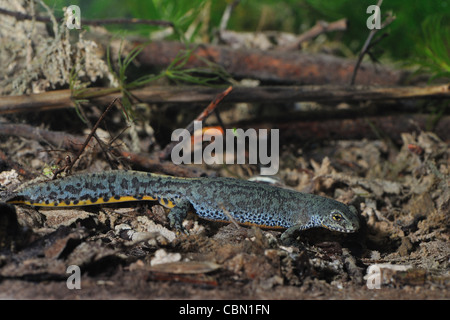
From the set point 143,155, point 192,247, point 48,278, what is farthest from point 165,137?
point 48,278

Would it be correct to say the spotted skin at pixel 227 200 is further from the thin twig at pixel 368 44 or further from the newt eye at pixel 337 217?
the thin twig at pixel 368 44

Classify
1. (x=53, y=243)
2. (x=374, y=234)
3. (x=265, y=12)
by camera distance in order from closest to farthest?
(x=53, y=243)
(x=374, y=234)
(x=265, y=12)

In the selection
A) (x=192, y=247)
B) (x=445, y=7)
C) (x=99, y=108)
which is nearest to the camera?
(x=192, y=247)

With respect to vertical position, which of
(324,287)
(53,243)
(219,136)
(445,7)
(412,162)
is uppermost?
(445,7)

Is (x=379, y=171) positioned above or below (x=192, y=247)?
above

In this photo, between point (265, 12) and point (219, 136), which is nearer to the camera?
point (219, 136)

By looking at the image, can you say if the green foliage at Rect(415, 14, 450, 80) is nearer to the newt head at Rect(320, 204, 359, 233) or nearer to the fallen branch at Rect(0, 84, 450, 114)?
the fallen branch at Rect(0, 84, 450, 114)

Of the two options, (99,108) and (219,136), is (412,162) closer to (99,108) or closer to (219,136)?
(219,136)

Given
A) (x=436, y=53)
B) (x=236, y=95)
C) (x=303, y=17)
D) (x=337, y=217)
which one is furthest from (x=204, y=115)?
(x=303, y=17)

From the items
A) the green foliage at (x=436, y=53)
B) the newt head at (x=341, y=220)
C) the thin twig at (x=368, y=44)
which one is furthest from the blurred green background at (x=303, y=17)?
the newt head at (x=341, y=220)
